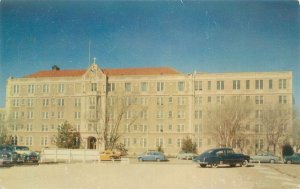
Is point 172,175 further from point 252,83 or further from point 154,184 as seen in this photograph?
point 252,83

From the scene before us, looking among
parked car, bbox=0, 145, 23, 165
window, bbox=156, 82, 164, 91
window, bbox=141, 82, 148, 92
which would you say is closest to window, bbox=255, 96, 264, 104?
window, bbox=156, 82, 164, 91

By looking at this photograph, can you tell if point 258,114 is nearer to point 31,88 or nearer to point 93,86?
point 93,86

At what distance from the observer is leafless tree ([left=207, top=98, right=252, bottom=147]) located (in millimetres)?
44094

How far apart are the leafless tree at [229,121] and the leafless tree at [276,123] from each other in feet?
7.88

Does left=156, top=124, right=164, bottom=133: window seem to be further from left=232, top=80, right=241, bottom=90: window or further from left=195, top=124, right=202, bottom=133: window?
left=232, top=80, right=241, bottom=90: window

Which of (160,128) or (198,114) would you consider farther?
(160,128)

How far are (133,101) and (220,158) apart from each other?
28425mm

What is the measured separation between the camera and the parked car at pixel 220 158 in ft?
90.2

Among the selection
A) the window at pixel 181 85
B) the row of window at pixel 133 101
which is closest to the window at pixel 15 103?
the row of window at pixel 133 101

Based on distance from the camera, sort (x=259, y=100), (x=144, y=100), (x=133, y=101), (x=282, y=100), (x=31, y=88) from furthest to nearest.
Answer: (x=144, y=100) < (x=133, y=101) < (x=31, y=88) < (x=259, y=100) < (x=282, y=100)

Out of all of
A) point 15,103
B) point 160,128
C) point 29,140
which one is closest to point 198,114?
point 160,128

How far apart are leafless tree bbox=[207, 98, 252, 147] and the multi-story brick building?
127 inches

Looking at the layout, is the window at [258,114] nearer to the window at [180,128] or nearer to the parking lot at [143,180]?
the window at [180,128]

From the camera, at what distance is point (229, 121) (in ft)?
145
